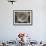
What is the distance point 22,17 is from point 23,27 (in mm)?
394

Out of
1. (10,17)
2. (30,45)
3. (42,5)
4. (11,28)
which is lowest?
(30,45)

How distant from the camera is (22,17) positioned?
508cm

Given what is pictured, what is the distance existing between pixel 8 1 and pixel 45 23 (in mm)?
1675

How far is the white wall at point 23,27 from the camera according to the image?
5016 millimetres

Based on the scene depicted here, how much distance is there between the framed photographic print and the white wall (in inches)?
4.6

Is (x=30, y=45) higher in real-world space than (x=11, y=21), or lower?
lower

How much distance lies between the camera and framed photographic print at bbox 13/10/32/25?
5.04 m

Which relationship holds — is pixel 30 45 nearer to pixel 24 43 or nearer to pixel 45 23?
pixel 24 43

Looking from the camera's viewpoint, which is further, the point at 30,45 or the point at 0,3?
the point at 0,3

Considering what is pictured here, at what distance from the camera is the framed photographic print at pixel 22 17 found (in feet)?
16.5

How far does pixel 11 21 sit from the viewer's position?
16.6 feet

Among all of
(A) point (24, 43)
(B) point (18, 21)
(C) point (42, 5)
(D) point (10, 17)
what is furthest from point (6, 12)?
(A) point (24, 43)

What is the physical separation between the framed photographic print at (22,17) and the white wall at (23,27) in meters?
0.12

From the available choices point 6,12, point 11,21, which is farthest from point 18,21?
point 6,12
